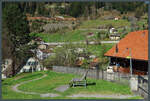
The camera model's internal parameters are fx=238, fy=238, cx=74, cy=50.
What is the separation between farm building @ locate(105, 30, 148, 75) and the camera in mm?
20484

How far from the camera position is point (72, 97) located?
11.6 metres

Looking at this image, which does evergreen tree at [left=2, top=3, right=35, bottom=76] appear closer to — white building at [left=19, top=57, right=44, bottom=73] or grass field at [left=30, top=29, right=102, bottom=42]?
grass field at [left=30, top=29, right=102, bottom=42]

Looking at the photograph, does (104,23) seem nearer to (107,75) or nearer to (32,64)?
(32,64)

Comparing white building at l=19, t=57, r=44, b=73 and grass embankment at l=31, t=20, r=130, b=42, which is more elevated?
grass embankment at l=31, t=20, r=130, b=42

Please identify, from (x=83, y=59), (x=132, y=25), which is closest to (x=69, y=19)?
(x=83, y=59)

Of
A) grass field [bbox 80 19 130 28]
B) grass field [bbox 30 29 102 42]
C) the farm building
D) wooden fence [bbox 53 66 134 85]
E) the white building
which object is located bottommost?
Result: the white building

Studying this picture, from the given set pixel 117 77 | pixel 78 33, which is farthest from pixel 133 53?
pixel 78 33

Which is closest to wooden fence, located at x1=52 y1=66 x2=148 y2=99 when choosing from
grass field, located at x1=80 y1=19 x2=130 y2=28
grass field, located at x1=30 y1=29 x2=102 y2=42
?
grass field, located at x1=30 y1=29 x2=102 y2=42

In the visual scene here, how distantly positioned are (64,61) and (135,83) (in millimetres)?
17033

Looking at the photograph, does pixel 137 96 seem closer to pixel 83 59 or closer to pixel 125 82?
pixel 125 82

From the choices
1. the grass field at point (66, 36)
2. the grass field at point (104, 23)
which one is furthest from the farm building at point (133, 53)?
the grass field at point (66, 36)

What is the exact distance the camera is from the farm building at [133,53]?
67.2ft

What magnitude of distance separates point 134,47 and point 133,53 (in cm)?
138

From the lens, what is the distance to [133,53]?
21391 mm
